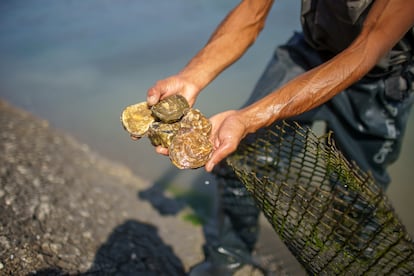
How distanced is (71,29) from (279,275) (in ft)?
26.7

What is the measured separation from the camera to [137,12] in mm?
9672

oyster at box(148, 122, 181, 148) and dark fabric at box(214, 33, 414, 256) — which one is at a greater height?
dark fabric at box(214, 33, 414, 256)

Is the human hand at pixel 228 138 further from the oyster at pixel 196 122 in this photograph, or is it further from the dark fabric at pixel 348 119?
the dark fabric at pixel 348 119

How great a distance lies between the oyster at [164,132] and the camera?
7.67 feet

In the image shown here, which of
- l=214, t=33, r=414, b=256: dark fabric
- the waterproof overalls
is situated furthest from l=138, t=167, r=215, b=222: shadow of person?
l=214, t=33, r=414, b=256: dark fabric

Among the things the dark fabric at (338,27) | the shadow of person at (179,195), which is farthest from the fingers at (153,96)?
the shadow of person at (179,195)

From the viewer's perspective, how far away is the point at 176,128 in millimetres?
2359

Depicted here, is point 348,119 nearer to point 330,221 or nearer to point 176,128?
point 330,221

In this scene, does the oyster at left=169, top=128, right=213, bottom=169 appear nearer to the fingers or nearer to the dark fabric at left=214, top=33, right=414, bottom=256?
the fingers

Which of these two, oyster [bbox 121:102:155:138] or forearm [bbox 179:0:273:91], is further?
forearm [bbox 179:0:273:91]

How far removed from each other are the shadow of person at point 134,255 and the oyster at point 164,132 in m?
1.27

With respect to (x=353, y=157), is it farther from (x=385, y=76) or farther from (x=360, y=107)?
(x=385, y=76)

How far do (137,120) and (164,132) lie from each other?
9.4 inches

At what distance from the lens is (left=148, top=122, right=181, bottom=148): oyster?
2338 mm
